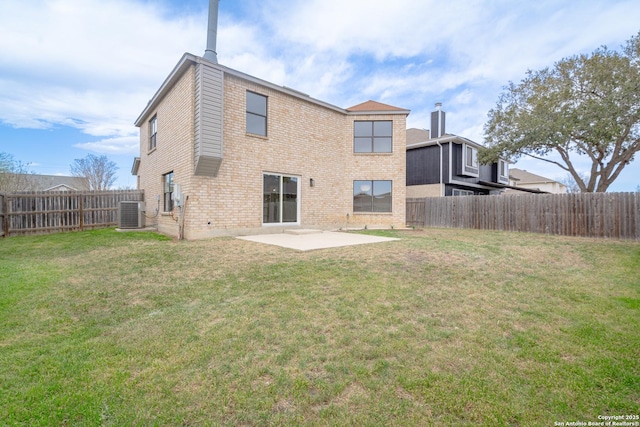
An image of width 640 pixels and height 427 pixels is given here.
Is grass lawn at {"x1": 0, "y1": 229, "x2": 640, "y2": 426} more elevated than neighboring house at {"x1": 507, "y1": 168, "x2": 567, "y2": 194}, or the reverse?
neighboring house at {"x1": 507, "y1": 168, "x2": 567, "y2": 194}

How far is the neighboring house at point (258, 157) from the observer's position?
8750 mm

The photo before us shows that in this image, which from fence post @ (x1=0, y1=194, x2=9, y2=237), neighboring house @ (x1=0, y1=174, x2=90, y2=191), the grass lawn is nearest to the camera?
the grass lawn

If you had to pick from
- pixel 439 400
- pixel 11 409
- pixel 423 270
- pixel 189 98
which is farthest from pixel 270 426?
pixel 189 98

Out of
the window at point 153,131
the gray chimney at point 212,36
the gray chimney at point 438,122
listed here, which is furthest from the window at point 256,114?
the gray chimney at point 438,122

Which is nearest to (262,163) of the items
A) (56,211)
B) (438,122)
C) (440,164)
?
(56,211)

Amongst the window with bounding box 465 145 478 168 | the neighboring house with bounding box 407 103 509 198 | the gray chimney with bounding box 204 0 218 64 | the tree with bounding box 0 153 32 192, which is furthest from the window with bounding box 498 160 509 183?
the tree with bounding box 0 153 32 192

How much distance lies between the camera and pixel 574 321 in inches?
125

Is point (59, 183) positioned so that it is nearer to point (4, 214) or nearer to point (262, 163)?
point (4, 214)

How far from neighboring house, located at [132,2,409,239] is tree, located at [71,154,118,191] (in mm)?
21293

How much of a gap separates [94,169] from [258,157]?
30.2 metres

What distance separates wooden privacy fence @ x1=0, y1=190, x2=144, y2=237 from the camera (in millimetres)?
9898

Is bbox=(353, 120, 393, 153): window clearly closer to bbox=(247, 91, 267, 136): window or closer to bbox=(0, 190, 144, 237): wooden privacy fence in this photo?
bbox=(247, 91, 267, 136): window

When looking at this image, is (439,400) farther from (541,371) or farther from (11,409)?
(11,409)

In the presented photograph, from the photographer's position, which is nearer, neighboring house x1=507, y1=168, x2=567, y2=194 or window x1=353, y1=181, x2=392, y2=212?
window x1=353, y1=181, x2=392, y2=212
